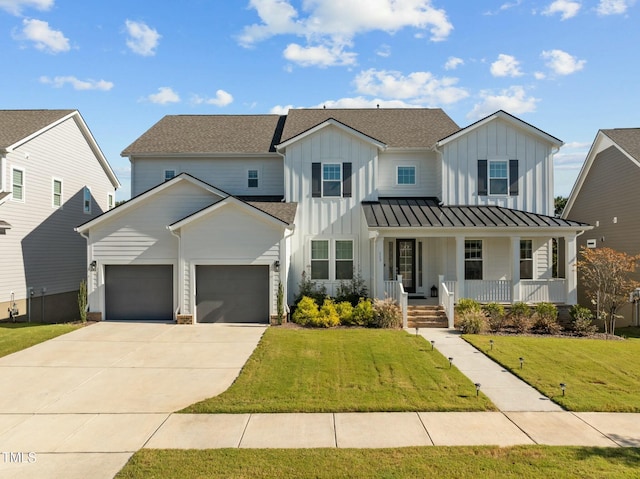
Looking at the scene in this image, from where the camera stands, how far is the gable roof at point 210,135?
Answer: 19172 millimetres

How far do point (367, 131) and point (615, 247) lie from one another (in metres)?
12.3

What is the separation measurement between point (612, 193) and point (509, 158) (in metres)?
6.22

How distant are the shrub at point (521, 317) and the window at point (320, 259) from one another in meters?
6.88

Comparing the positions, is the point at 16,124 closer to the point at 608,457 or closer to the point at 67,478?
the point at 67,478

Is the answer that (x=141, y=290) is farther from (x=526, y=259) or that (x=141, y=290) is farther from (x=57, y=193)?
(x=526, y=259)

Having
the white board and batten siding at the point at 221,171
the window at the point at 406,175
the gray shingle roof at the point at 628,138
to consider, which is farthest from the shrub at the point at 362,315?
the gray shingle roof at the point at 628,138

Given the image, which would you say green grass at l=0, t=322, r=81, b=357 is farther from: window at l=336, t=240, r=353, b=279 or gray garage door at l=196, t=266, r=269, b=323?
window at l=336, t=240, r=353, b=279

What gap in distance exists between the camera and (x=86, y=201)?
2191 centimetres

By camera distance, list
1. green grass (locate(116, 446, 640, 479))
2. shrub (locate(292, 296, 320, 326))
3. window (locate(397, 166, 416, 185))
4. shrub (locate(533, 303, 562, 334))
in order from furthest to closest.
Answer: window (locate(397, 166, 416, 185)) < shrub (locate(292, 296, 320, 326)) < shrub (locate(533, 303, 562, 334)) < green grass (locate(116, 446, 640, 479))

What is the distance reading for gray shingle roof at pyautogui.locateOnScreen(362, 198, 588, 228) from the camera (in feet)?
49.9

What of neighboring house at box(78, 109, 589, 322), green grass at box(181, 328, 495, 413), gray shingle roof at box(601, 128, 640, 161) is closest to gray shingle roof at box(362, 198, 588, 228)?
neighboring house at box(78, 109, 589, 322)

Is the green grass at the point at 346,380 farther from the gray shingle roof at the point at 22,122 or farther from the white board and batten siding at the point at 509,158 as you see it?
the gray shingle roof at the point at 22,122

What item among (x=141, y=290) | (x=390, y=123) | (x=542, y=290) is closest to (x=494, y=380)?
(x=542, y=290)

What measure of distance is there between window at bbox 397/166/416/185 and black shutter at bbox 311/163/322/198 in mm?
3609
